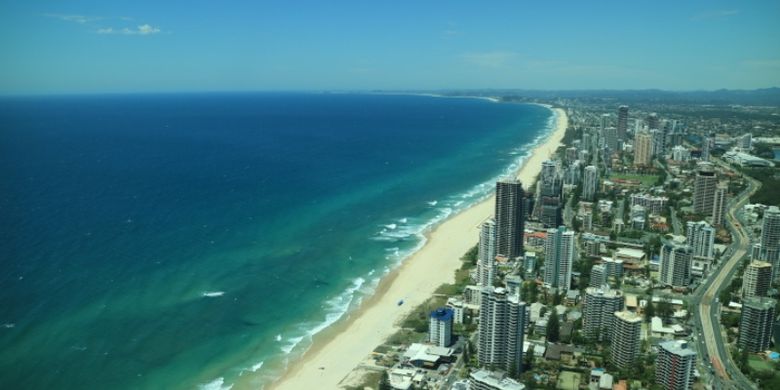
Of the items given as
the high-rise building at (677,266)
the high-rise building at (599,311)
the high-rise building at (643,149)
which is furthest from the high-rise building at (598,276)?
the high-rise building at (643,149)

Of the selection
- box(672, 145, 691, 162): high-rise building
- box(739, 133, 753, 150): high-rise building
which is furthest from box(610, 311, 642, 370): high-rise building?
box(739, 133, 753, 150): high-rise building

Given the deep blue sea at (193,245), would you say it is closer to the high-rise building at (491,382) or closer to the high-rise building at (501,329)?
the high-rise building at (501,329)

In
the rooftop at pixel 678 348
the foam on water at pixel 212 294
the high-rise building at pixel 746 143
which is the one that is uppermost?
the high-rise building at pixel 746 143

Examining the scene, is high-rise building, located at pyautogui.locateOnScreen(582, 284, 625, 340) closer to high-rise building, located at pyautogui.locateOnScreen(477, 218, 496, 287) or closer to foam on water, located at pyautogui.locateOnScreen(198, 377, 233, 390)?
high-rise building, located at pyautogui.locateOnScreen(477, 218, 496, 287)

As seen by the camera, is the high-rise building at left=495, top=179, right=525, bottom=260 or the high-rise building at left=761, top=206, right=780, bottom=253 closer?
the high-rise building at left=761, top=206, right=780, bottom=253

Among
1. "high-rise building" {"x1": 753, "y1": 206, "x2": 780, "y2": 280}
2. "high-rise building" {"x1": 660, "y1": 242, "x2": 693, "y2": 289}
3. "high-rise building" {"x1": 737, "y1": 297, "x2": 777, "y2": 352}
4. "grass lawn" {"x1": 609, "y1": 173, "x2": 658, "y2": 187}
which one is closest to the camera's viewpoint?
"high-rise building" {"x1": 737, "y1": 297, "x2": 777, "y2": 352}

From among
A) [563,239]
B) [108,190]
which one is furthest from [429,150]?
[563,239]

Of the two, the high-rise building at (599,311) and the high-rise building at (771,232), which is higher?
the high-rise building at (771,232)
